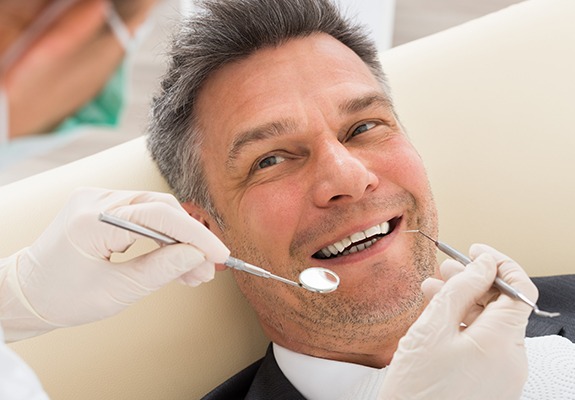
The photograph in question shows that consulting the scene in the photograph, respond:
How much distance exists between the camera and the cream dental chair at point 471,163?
1744 millimetres

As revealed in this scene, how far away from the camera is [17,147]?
66 cm

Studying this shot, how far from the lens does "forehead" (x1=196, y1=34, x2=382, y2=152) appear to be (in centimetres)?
162

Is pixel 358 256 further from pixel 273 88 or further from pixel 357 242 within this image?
pixel 273 88

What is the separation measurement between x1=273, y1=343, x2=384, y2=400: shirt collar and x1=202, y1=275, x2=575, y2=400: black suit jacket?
0.04m

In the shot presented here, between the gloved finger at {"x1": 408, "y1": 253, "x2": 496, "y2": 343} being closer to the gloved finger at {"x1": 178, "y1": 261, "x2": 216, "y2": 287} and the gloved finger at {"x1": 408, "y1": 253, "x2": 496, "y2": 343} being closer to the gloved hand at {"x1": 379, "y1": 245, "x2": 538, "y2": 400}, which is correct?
the gloved hand at {"x1": 379, "y1": 245, "x2": 538, "y2": 400}

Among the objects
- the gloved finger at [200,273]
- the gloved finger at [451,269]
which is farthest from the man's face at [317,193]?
the gloved finger at [200,273]

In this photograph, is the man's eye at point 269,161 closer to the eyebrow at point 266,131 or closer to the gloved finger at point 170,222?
the eyebrow at point 266,131

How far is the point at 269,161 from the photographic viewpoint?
165 cm

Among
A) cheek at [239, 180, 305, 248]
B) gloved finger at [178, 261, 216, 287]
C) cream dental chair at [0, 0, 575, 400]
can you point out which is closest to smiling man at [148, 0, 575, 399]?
cheek at [239, 180, 305, 248]

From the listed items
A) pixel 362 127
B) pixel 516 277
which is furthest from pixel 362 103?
pixel 516 277

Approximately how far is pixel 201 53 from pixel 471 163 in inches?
30.1

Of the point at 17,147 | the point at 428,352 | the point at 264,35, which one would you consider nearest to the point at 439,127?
the point at 264,35

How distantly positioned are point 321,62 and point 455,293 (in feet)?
2.05

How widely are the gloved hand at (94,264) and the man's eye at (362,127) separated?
49cm
